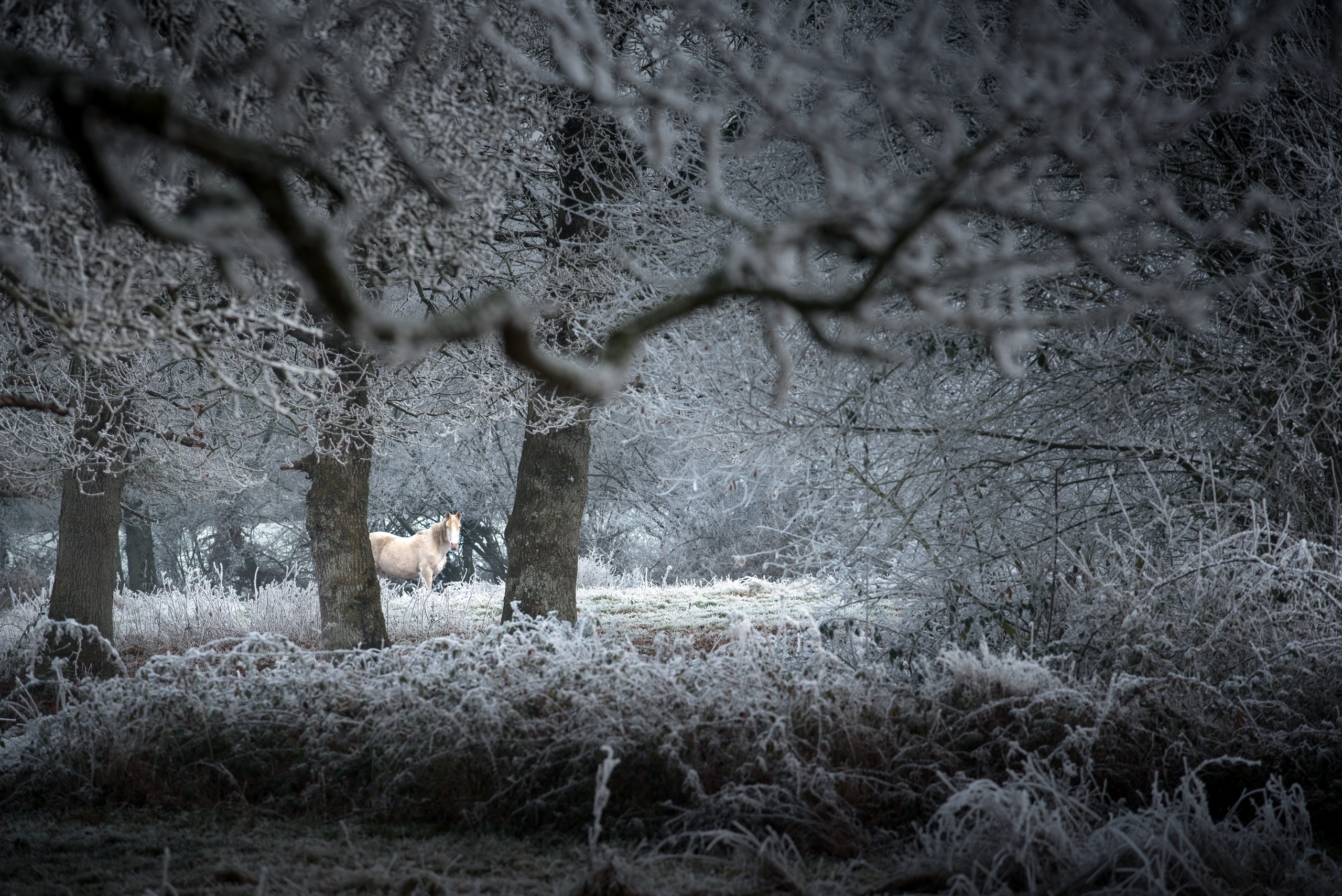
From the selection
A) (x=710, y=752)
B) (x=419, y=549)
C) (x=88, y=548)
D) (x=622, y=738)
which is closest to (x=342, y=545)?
(x=88, y=548)

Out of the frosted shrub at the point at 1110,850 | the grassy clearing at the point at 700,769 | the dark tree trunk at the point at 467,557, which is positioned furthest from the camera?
the dark tree trunk at the point at 467,557

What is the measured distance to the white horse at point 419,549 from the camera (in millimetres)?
14867

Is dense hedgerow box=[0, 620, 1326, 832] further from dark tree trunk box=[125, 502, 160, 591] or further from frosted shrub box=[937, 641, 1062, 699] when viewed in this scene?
dark tree trunk box=[125, 502, 160, 591]

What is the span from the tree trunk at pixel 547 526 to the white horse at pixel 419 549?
652 centimetres

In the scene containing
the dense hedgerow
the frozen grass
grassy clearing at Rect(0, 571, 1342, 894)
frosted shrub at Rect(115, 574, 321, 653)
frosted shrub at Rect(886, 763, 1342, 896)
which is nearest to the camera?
frosted shrub at Rect(886, 763, 1342, 896)

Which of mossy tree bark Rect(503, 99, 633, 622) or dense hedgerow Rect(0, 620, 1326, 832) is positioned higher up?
mossy tree bark Rect(503, 99, 633, 622)

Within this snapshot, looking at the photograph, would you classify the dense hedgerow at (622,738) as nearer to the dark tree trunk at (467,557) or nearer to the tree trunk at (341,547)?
the tree trunk at (341,547)

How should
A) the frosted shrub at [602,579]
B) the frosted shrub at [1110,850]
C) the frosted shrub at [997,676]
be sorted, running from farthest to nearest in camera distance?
1. the frosted shrub at [602,579]
2. the frosted shrub at [997,676]
3. the frosted shrub at [1110,850]

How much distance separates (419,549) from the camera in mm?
15414

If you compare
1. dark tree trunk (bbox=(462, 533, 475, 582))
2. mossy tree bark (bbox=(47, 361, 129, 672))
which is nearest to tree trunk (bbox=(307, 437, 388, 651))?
mossy tree bark (bbox=(47, 361, 129, 672))

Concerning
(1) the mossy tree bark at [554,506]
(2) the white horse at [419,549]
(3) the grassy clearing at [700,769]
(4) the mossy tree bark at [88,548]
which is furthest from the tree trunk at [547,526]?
(2) the white horse at [419,549]

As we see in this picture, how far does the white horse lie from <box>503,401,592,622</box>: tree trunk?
6.52 m

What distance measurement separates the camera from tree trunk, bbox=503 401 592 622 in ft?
27.7

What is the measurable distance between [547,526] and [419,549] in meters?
7.60
